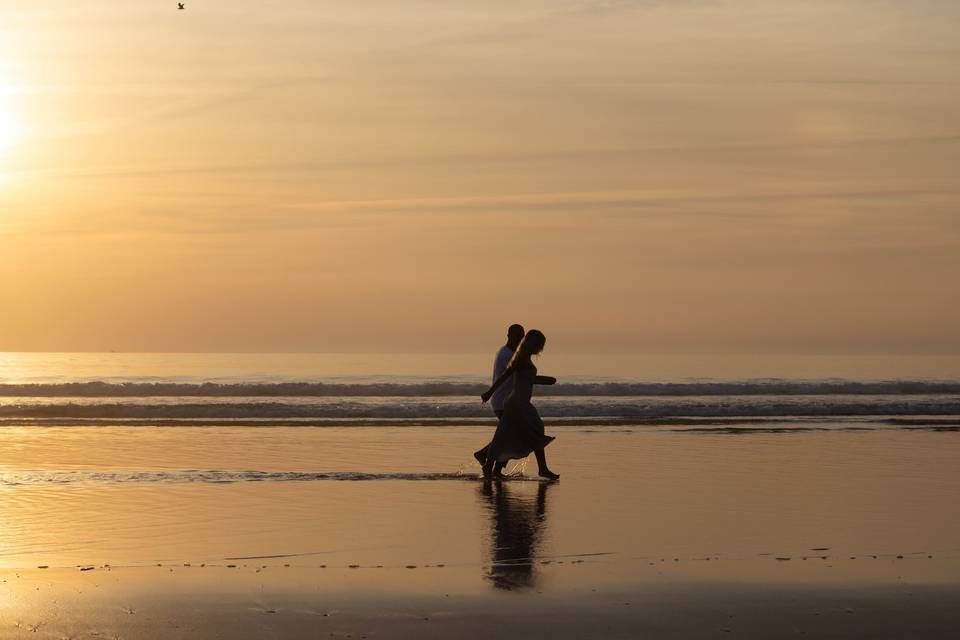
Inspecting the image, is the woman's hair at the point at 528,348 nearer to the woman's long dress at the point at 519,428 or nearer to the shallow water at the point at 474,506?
the woman's long dress at the point at 519,428

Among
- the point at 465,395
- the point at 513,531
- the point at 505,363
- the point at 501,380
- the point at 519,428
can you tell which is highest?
the point at 465,395

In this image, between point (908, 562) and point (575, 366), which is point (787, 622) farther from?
point (575, 366)

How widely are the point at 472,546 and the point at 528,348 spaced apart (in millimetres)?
5163

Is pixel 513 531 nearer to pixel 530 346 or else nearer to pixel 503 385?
pixel 530 346

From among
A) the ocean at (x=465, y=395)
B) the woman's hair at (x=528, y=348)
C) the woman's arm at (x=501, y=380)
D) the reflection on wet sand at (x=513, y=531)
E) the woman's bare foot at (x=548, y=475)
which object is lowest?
the reflection on wet sand at (x=513, y=531)

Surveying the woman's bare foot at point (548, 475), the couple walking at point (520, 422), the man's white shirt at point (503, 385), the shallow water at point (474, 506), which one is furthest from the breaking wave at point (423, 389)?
the woman's bare foot at point (548, 475)

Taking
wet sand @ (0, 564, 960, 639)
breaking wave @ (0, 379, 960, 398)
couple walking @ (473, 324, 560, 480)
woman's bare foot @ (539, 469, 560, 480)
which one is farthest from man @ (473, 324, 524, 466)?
breaking wave @ (0, 379, 960, 398)

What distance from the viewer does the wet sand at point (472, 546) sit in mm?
7262

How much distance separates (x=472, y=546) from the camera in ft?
32.3

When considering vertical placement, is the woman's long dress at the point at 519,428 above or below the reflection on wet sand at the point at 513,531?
above

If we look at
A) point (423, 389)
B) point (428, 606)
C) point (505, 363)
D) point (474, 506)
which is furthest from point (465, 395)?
point (428, 606)

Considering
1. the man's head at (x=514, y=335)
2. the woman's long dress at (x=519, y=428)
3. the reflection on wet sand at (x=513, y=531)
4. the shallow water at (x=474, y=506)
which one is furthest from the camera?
the man's head at (x=514, y=335)

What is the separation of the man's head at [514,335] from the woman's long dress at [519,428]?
680mm

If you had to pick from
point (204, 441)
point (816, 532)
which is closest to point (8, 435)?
point (204, 441)
